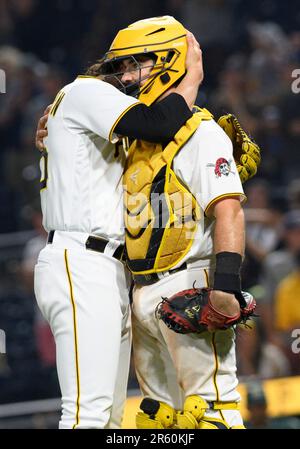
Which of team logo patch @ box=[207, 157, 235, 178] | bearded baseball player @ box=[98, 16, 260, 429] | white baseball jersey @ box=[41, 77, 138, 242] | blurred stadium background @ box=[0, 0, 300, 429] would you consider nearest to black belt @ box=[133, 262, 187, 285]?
bearded baseball player @ box=[98, 16, 260, 429]

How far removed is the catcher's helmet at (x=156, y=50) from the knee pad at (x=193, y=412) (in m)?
0.98

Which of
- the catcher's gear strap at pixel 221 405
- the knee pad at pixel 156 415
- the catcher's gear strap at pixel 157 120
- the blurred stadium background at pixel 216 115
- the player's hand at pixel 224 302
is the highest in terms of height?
the catcher's gear strap at pixel 157 120

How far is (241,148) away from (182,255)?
1.58 feet

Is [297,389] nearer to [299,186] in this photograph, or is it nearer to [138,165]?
[299,186]

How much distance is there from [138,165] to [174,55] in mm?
384

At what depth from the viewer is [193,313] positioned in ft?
9.03

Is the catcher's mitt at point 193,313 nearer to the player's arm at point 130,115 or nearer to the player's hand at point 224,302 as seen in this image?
the player's hand at point 224,302

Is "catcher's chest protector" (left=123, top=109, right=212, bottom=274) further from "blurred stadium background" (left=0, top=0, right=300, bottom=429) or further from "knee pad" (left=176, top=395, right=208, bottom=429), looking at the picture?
"blurred stadium background" (left=0, top=0, right=300, bottom=429)

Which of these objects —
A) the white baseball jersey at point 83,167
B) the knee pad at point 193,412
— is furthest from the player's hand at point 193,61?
the knee pad at point 193,412

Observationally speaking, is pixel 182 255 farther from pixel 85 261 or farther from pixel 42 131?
pixel 42 131

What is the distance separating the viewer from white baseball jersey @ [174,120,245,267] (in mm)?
2801

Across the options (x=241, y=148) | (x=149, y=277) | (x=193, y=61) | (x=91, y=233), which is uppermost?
(x=193, y=61)

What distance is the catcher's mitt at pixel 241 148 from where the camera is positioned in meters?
3.09

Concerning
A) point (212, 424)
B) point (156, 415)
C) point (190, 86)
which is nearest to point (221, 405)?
point (212, 424)
